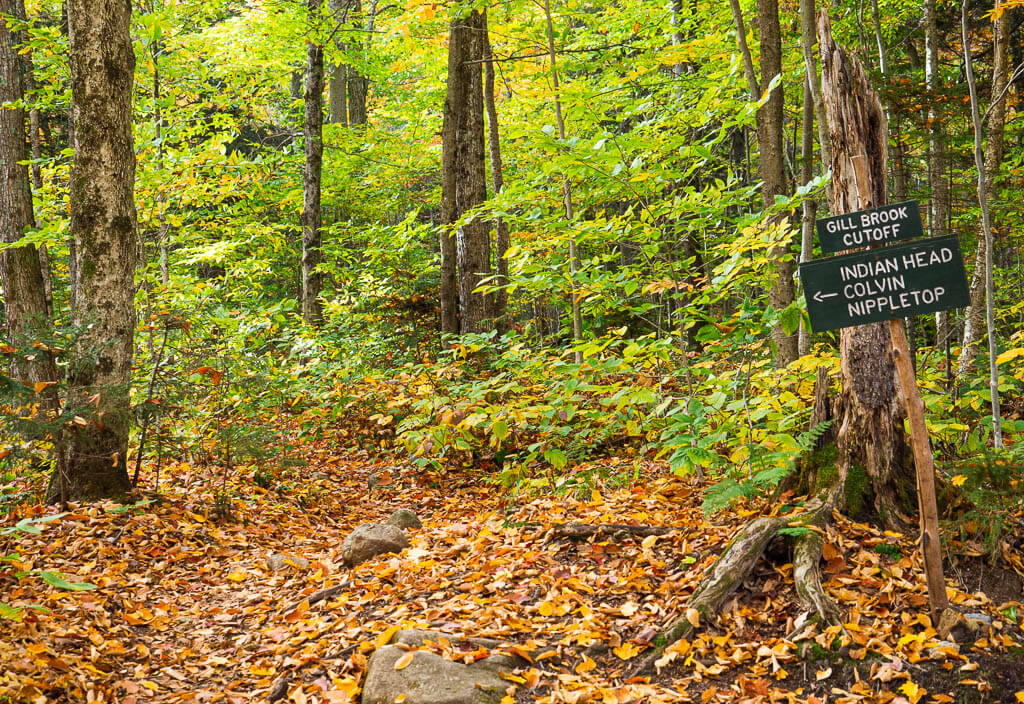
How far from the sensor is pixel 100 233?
5668 millimetres

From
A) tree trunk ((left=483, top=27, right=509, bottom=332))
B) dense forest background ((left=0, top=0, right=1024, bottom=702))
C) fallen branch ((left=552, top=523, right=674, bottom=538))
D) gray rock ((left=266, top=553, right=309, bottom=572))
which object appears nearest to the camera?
dense forest background ((left=0, top=0, right=1024, bottom=702))

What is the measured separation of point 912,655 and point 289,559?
4.27 meters

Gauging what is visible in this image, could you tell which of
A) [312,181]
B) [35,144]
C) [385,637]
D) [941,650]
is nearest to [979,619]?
[941,650]

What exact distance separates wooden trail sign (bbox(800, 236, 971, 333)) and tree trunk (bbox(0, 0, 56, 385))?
8.92m

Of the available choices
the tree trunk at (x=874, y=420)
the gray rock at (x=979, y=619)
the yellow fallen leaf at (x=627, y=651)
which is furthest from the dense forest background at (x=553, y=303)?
the gray rock at (x=979, y=619)

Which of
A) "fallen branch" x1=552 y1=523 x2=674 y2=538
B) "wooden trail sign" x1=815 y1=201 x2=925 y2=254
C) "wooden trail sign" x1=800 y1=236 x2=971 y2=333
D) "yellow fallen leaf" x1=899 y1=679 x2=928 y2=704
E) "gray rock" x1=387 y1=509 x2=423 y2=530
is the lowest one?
"yellow fallen leaf" x1=899 y1=679 x2=928 y2=704

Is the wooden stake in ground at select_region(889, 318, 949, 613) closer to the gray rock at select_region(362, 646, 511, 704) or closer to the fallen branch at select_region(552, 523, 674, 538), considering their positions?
the fallen branch at select_region(552, 523, 674, 538)

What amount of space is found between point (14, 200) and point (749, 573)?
950cm

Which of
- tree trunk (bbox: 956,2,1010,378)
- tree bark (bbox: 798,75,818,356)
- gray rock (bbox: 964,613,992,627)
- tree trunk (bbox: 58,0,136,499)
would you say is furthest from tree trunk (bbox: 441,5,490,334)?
gray rock (bbox: 964,613,992,627)

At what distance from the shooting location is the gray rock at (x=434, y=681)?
3225 mm

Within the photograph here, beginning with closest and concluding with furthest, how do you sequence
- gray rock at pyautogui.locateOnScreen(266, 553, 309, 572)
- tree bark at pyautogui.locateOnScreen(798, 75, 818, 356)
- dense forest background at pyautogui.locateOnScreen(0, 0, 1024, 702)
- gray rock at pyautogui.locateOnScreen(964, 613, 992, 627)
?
gray rock at pyautogui.locateOnScreen(964, 613, 992, 627)
dense forest background at pyautogui.locateOnScreen(0, 0, 1024, 702)
gray rock at pyautogui.locateOnScreen(266, 553, 309, 572)
tree bark at pyautogui.locateOnScreen(798, 75, 818, 356)

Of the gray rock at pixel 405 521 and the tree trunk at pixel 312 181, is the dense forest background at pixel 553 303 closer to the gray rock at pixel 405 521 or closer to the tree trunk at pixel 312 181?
the tree trunk at pixel 312 181

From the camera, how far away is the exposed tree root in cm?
355

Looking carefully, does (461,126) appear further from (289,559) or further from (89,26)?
(289,559)
